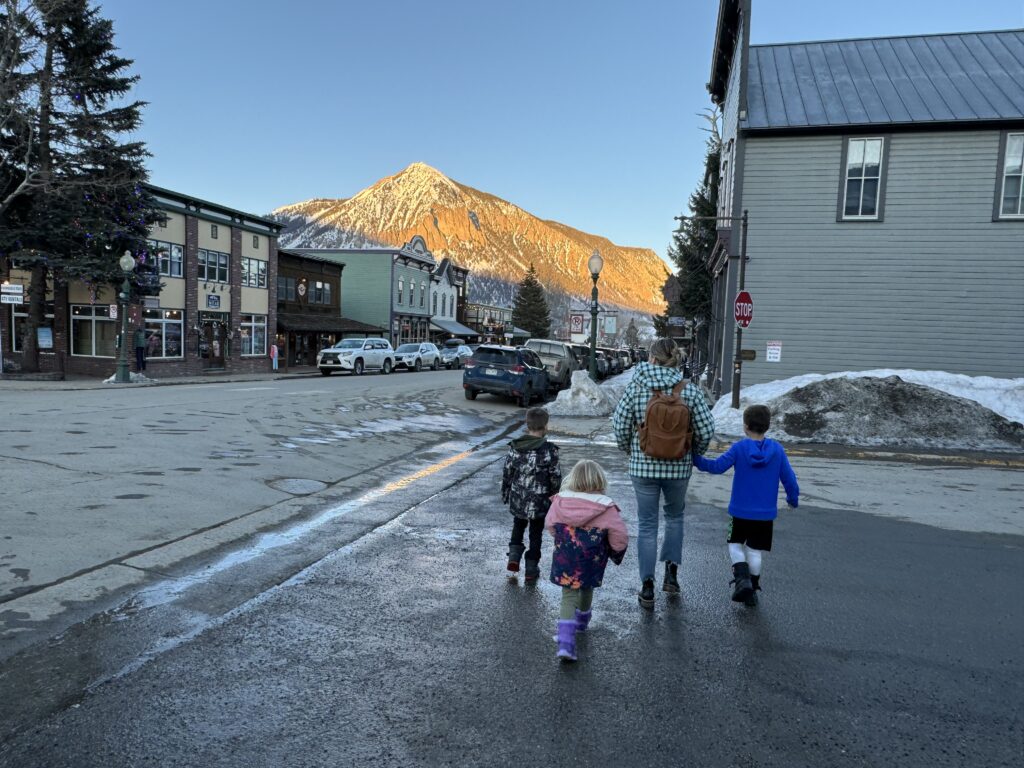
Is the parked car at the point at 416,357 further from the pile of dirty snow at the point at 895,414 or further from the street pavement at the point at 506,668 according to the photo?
the street pavement at the point at 506,668

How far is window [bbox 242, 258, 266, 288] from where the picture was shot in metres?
37.0

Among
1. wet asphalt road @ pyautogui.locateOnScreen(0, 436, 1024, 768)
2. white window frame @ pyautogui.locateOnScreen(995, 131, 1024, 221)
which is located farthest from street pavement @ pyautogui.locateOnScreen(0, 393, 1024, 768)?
white window frame @ pyautogui.locateOnScreen(995, 131, 1024, 221)

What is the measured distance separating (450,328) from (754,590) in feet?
213

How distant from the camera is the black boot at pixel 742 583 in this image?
15.2 ft

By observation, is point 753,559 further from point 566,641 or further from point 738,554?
point 566,641

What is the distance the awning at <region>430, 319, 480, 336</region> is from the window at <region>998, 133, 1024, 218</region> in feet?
176

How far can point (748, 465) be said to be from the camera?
4.74 meters

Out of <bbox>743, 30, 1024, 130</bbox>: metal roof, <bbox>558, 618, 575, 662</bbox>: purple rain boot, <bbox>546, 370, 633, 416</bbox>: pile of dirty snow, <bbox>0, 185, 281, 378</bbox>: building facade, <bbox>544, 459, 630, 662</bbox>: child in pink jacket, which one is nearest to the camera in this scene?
<bbox>558, 618, 575, 662</bbox>: purple rain boot

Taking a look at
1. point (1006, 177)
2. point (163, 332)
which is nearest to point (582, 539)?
point (1006, 177)

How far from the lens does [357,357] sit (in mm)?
33750

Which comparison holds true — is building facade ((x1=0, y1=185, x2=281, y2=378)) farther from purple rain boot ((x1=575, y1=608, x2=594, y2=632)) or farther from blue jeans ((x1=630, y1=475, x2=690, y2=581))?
purple rain boot ((x1=575, y1=608, x2=594, y2=632))

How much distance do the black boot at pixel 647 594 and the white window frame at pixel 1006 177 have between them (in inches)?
644

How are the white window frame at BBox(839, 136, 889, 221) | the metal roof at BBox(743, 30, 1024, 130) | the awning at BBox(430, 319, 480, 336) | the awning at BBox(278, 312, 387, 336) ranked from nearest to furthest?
the metal roof at BBox(743, 30, 1024, 130)
the white window frame at BBox(839, 136, 889, 221)
the awning at BBox(278, 312, 387, 336)
the awning at BBox(430, 319, 480, 336)

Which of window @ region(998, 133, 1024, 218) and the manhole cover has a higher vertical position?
window @ region(998, 133, 1024, 218)
